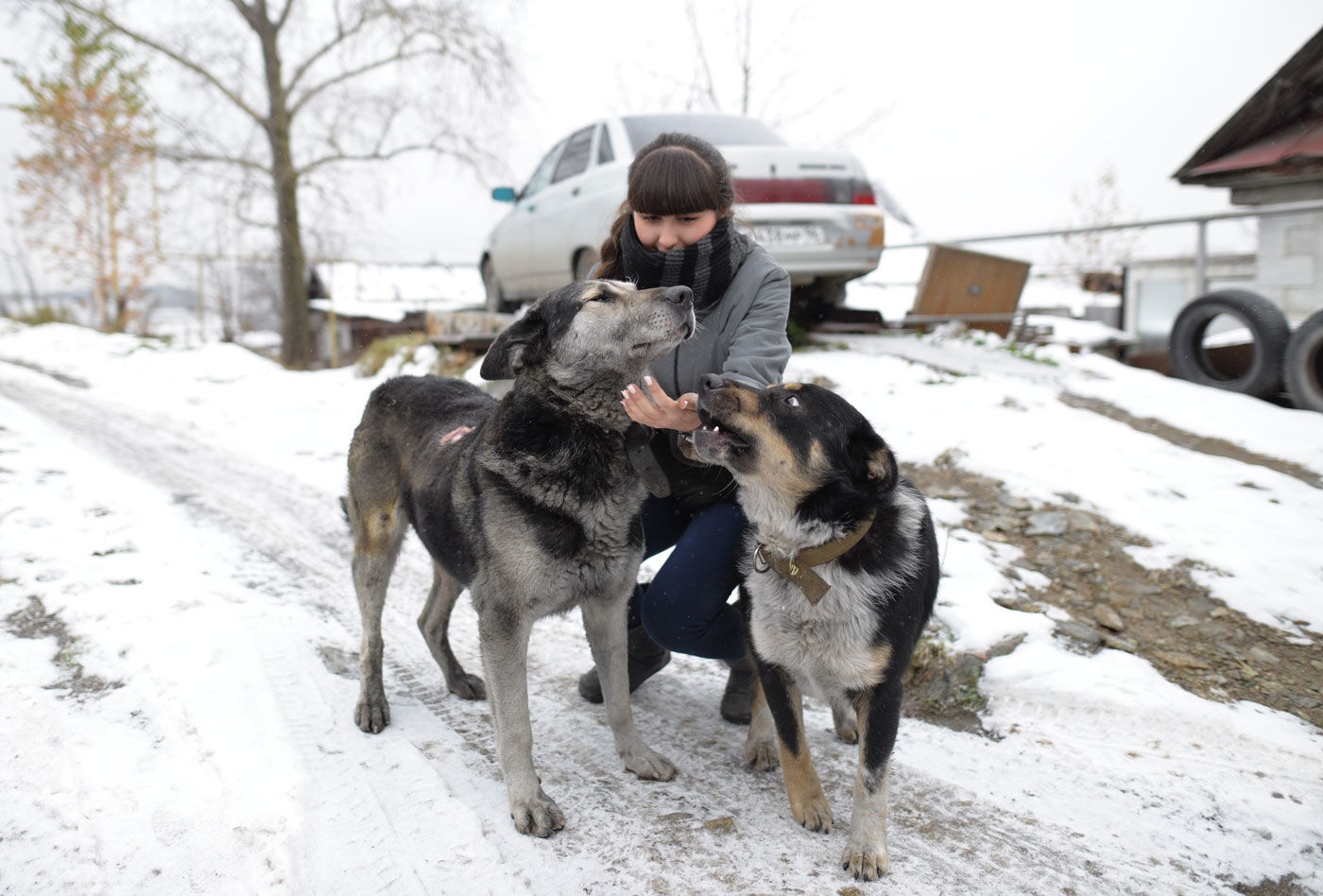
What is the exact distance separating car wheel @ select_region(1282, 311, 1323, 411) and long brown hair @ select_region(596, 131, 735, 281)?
232 inches

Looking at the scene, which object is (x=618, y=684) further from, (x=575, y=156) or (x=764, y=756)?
(x=575, y=156)

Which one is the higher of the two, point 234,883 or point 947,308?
point 947,308

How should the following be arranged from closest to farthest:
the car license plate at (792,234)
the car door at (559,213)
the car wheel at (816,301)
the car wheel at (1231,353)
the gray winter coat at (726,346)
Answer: the gray winter coat at (726,346), the car wheel at (1231,353), the car license plate at (792,234), the car door at (559,213), the car wheel at (816,301)

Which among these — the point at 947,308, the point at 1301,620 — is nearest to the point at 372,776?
the point at 1301,620

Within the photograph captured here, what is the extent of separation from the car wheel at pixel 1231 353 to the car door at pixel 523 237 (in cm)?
678

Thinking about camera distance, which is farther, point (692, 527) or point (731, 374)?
point (692, 527)

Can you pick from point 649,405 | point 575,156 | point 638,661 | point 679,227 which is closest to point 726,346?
point 679,227

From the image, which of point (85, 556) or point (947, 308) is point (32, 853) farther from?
point (947, 308)

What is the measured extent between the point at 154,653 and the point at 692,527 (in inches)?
97.3

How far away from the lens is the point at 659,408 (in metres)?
2.68

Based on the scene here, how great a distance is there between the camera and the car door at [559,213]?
8375 millimetres

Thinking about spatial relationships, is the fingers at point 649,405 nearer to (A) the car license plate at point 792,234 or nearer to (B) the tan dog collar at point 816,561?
(B) the tan dog collar at point 816,561

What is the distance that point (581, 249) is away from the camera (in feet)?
26.9

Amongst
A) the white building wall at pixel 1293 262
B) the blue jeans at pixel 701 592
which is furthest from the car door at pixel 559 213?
the white building wall at pixel 1293 262
